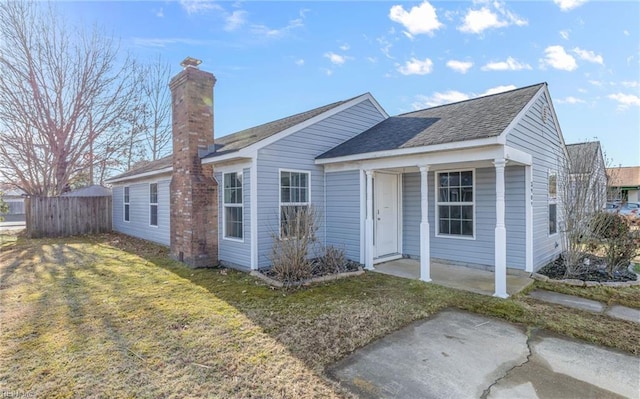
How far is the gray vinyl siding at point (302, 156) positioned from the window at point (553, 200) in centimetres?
512

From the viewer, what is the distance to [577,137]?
9156mm

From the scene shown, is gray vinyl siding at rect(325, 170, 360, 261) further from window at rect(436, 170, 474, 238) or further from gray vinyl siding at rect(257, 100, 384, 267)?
window at rect(436, 170, 474, 238)

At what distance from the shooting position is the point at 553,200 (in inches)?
337

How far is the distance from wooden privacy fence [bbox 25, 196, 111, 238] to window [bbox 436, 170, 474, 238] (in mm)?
15613

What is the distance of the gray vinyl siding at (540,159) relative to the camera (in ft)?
22.9

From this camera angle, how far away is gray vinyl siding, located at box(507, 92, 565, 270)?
22.9ft

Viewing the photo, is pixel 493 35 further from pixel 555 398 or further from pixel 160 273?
pixel 160 273

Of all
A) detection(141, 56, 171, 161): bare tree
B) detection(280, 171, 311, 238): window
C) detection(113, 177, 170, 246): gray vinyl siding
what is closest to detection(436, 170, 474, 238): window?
detection(280, 171, 311, 238): window

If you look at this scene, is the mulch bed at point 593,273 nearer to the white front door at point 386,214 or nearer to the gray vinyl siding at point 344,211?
the white front door at point 386,214

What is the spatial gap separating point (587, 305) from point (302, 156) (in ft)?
20.9

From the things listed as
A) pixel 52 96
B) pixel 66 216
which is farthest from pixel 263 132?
pixel 52 96

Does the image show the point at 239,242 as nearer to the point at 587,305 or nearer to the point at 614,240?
the point at 587,305

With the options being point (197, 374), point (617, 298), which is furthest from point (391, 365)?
point (617, 298)

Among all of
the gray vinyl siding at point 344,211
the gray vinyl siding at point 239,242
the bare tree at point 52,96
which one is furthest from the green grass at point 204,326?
the bare tree at point 52,96
